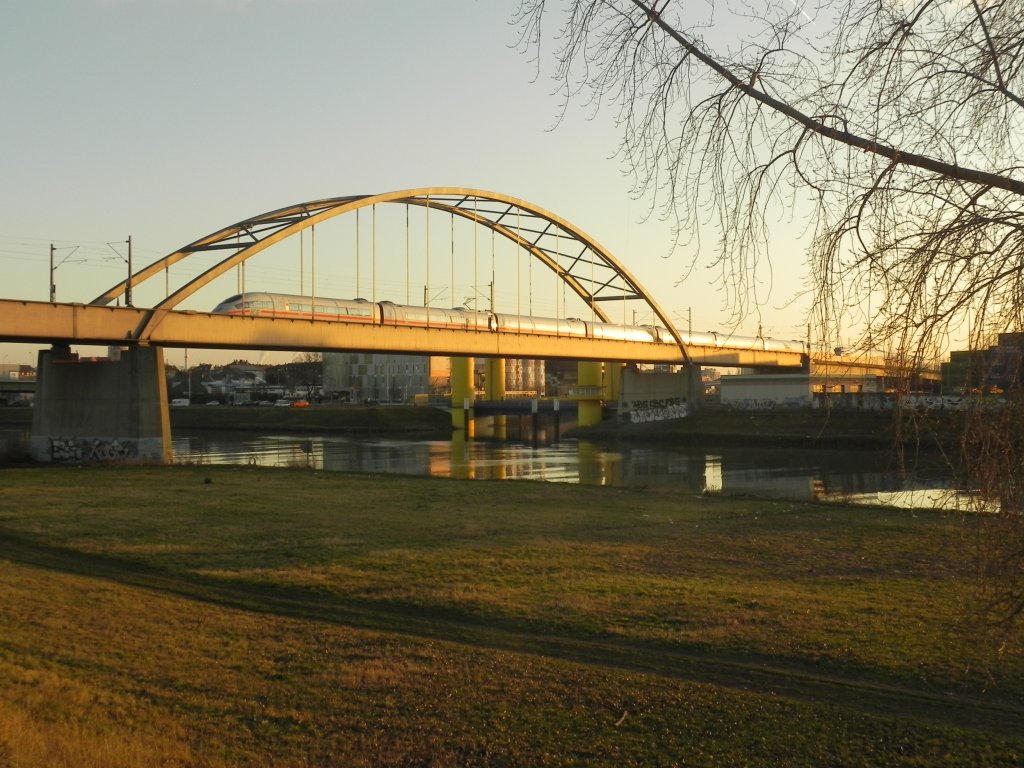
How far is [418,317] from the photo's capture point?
51906mm

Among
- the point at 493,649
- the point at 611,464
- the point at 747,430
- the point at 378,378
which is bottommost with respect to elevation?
the point at 611,464

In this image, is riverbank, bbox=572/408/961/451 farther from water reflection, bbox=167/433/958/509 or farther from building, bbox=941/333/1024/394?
building, bbox=941/333/1024/394

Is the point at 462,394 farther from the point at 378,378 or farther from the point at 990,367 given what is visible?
the point at 990,367

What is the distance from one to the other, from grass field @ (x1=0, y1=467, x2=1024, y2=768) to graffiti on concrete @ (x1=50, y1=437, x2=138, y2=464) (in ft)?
60.4

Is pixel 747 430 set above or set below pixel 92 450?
below

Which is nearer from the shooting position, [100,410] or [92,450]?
[92,450]

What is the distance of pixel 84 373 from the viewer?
3591cm

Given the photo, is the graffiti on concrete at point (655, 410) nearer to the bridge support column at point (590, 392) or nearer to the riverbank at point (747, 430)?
the riverbank at point (747, 430)

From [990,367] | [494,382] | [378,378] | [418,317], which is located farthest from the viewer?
[378,378]

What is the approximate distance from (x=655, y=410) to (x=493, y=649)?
237 ft

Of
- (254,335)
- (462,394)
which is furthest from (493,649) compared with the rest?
(462,394)

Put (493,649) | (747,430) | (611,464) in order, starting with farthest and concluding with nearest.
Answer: (747,430) → (611,464) → (493,649)

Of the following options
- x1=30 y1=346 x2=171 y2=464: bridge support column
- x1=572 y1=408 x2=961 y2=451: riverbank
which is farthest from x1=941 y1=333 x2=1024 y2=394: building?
x1=572 y1=408 x2=961 y2=451: riverbank

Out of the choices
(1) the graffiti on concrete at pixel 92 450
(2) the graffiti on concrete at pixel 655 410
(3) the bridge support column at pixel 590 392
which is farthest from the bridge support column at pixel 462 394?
(1) the graffiti on concrete at pixel 92 450
